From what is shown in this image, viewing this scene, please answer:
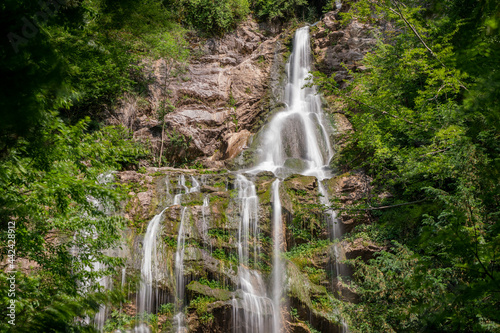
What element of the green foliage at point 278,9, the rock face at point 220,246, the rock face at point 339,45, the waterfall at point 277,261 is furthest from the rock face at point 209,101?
the waterfall at point 277,261

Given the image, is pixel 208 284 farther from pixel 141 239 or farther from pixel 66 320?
pixel 66 320

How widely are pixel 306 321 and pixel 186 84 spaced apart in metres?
18.2

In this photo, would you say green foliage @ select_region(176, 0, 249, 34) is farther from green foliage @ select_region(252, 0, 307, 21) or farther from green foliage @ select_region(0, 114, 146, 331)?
green foliage @ select_region(0, 114, 146, 331)

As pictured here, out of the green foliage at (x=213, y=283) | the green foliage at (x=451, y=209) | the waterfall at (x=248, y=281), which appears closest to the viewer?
the green foliage at (x=451, y=209)

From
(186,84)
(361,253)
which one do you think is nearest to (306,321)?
(361,253)

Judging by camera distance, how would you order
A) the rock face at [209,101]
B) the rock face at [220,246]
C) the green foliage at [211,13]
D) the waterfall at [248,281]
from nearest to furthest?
the waterfall at [248,281] < the rock face at [220,246] < the rock face at [209,101] < the green foliage at [211,13]

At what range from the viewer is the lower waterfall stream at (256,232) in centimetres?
887

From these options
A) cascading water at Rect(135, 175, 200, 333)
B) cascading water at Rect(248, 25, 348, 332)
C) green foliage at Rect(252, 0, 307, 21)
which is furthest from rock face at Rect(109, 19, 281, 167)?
cascading water at Rect(135, 175, 200, 333)

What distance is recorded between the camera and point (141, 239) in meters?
10.3

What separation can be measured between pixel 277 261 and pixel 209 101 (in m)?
14.1

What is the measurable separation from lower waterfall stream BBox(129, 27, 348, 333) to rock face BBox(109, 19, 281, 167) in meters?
2.97

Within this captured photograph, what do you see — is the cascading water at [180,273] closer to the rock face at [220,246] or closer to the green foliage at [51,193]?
the rock face at [220,246]

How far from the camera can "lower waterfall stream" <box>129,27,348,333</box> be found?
887cm

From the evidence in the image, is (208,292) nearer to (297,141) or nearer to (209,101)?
(297,141)
